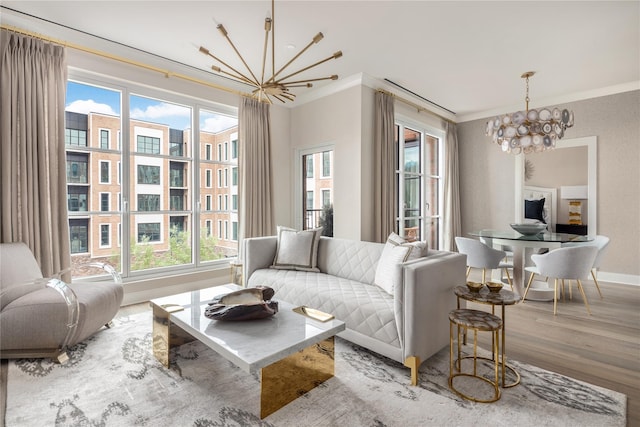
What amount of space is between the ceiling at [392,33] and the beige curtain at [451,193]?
1.63 meters

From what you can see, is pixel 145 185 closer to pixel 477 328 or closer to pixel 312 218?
pixel 312 218

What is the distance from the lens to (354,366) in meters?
2.19

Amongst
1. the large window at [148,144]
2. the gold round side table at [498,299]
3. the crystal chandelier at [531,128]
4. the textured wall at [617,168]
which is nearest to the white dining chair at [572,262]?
the crystal chandelier at [531,128]

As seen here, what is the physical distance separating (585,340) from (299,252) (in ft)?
8.51

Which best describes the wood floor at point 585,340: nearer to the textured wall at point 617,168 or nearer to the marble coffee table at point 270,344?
the textured wall at point 617,168

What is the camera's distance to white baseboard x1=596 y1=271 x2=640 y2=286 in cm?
442

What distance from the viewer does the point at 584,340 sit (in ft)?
8.62

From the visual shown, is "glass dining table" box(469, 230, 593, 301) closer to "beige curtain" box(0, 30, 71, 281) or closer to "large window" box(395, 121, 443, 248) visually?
"large window" box(395, 121, 443, 248)

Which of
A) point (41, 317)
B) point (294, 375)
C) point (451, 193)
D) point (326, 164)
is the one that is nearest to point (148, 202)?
point (41, 317)

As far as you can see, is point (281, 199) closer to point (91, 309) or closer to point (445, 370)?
point (91, 309)

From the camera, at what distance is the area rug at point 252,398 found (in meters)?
1.66

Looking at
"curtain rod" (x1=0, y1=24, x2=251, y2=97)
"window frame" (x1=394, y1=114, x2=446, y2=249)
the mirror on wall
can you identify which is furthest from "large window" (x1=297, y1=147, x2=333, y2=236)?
the mirror on wall

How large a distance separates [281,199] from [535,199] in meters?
4.14

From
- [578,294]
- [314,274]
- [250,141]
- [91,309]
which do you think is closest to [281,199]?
[250,141]
